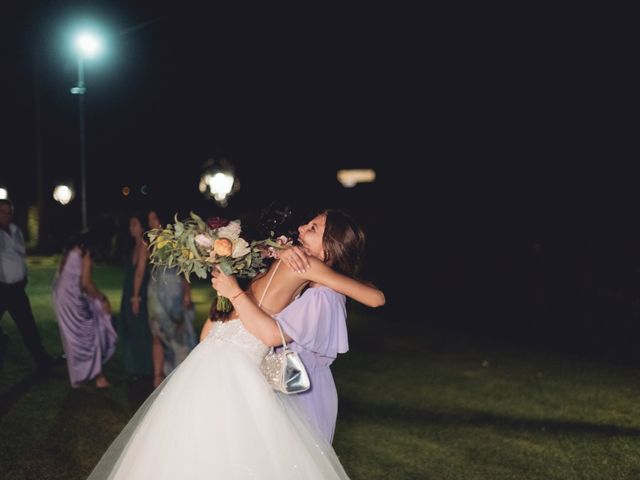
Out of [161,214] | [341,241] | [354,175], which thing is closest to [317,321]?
[341,241]

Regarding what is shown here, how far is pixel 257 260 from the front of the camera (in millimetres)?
3523

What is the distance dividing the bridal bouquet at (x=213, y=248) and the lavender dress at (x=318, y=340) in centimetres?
32

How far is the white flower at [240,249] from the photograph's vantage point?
11.0 feet

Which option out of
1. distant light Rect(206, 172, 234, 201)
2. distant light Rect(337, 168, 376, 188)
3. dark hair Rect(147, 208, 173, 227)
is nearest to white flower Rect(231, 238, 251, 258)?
dark hair Rect(147, 208, 173, 227)

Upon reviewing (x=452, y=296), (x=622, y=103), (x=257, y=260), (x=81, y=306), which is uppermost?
(x=622, y=103)

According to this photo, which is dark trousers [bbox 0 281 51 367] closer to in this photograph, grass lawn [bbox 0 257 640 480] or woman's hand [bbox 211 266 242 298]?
grass lawn [bbox 0 257 640 480]

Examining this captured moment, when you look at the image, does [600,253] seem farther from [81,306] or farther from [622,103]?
[81,306]

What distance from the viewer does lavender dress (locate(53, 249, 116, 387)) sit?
24.8ft

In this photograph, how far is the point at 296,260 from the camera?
3.27 metres

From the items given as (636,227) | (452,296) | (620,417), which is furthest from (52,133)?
(620,417)

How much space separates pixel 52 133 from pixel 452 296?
39512 mm

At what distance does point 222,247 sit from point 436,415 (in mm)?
4239

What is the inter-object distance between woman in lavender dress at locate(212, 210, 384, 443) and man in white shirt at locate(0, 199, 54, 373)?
18.7 ft

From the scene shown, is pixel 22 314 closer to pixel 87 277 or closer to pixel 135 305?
pixel 87 277
